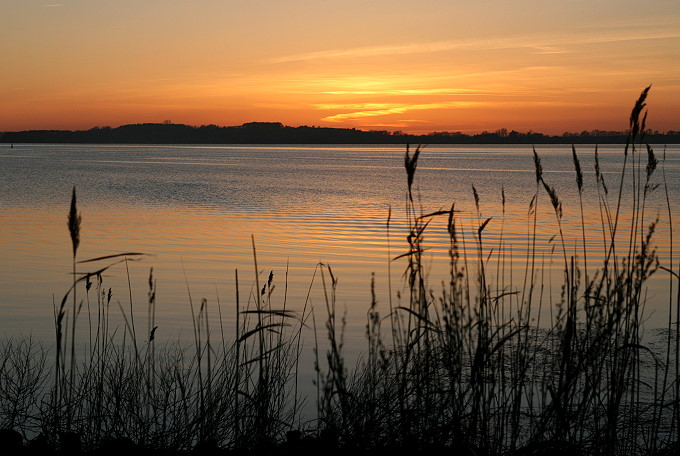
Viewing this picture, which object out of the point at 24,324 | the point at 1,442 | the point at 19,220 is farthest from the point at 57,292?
the point at 19,220

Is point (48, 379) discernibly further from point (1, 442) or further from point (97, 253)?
point (97, 253)

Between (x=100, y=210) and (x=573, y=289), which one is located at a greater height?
(x=573, y=289)

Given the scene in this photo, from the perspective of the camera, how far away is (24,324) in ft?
28.8

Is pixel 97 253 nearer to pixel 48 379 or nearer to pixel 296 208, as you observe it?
pixel 48 379

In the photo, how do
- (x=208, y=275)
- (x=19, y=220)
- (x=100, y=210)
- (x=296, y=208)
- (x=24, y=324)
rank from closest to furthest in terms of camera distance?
1. (x=24, y=324)
2. (x=208, y=275)
3. (x=19, y=220)
4. (x=100, y=210)
5. (x=296, y=208)

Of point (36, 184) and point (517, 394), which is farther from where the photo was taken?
point (36, 184)

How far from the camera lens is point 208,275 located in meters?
12.3

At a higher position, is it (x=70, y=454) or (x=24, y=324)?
(x=70, y=454)

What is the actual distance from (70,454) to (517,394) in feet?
7.74

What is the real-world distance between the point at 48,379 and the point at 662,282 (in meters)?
9.31

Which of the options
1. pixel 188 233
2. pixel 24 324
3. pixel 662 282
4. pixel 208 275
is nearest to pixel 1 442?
pixel 24 324

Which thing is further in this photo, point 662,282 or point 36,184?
point 36,184

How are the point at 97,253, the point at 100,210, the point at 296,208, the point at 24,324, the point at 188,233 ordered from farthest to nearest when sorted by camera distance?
the point at 296,208 → the point at 100,210 → the point at 188,233 → the point at 97,253 → the point at 24,324

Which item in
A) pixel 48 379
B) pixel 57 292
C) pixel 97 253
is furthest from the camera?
pixel 97 253
